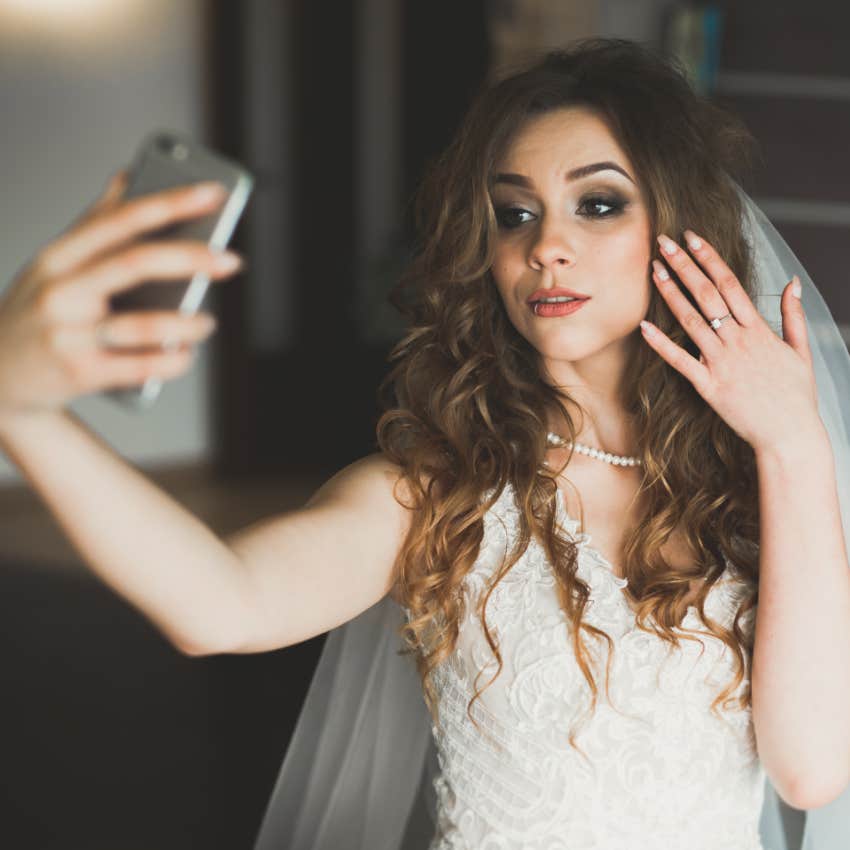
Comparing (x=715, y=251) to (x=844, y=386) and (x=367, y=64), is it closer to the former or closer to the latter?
(x=844, y=386)

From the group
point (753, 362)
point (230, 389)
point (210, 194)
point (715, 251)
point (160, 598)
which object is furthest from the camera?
point (230, 389)

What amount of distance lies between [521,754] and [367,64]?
5.92 metres

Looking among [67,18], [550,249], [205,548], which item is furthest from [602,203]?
[67,18]

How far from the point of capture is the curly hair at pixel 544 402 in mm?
1623

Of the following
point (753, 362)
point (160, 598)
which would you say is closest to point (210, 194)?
point (160, 598)

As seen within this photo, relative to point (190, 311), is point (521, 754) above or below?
below

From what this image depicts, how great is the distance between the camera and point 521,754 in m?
1.59

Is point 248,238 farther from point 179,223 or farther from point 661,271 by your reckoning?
point 179,223

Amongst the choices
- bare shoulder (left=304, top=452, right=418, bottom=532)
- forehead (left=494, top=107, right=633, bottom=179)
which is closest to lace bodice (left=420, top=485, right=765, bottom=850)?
bare shoulder (left=304, top=452, right=418, bottom=532)

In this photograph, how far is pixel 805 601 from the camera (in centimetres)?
150

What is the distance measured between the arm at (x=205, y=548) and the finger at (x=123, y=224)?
0.13 meters

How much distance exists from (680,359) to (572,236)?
218 mm

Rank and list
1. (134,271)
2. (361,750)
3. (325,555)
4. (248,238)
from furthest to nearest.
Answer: (248,238), (361,750), (325,555), (134,271)

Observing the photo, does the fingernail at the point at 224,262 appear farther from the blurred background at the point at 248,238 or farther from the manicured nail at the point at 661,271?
the blurred background at the point at 248,238
